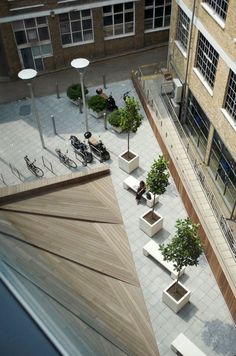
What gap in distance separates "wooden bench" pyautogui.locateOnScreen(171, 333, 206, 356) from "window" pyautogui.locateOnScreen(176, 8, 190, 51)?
1647 centimetres

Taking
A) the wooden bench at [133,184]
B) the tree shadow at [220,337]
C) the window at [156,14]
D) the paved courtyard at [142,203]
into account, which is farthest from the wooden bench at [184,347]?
the window at [156,14]

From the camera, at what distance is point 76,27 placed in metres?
30.0

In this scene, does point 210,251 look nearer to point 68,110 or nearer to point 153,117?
point 153,117

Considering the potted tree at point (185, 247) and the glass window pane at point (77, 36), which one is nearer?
the potted tree at point (185, 247)

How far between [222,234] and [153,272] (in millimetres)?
3648

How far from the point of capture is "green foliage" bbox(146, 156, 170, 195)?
739 inches

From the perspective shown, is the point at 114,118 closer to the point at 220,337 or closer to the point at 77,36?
the point at 77,36

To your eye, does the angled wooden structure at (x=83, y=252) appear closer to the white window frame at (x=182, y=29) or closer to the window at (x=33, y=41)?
the white window frame at (x=182, y=29)

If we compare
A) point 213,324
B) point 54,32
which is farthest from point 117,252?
point 54,32

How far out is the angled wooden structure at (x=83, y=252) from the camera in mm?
12750

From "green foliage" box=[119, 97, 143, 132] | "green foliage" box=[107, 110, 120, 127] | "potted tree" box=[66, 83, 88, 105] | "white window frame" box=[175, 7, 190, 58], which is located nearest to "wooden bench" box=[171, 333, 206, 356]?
"green foliage" box=[119, 97, 143, 132]

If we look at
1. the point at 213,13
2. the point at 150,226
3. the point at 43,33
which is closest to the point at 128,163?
the point at 150,226

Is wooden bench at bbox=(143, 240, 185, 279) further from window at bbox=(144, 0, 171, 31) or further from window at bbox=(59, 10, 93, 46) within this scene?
window at bbox=(144, 0, 171, 31)

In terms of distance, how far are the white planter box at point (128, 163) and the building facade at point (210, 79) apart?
4.21m
